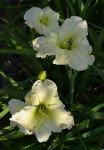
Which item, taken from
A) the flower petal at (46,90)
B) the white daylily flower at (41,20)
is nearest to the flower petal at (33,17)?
the white daylily flower at (41,20)

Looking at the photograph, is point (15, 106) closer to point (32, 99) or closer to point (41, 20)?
point (32, 99)

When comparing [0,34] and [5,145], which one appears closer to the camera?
[0,34]

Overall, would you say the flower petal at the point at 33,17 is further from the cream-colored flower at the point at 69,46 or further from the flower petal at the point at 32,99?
the flower petal at the point at 32,99

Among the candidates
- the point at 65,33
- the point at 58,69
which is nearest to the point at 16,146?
the point at 58,69

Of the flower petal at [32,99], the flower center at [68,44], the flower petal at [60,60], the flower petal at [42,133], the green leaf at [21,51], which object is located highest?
the flower center at [68,44]

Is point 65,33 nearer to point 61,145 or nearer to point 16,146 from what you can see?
point 61,145

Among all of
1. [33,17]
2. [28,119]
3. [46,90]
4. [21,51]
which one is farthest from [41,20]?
[28,119]
